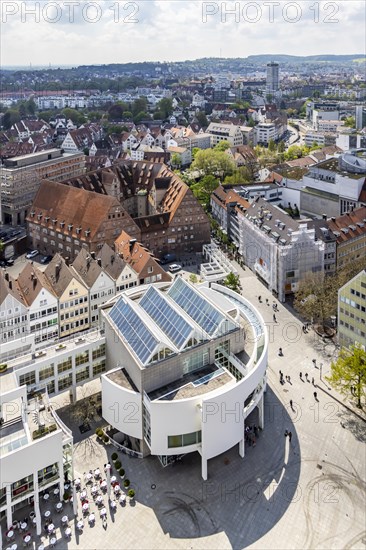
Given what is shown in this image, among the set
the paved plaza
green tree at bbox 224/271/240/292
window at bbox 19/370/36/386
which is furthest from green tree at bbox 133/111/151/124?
the paved plaza

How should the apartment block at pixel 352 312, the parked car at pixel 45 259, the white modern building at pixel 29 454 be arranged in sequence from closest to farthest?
1. the white modern building at pixel 29 454
2. the apartment block at pixel 352 312
3. the parked car at pixel 45 259

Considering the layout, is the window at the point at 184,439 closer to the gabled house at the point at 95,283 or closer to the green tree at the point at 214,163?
the gabled house at the point at 95,283

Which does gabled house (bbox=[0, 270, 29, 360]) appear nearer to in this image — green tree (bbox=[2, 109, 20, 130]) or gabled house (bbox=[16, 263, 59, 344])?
gabled house (bbox=[16, 263, 59, 344])

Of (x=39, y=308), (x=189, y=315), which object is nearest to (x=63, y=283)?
(x=39, y=308)

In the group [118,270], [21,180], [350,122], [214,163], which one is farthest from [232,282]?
[350,122]

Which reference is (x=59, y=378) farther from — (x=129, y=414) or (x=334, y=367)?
(x=334, y=367)

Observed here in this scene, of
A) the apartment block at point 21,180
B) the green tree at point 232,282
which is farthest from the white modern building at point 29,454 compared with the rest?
the apartment block at point 21,180

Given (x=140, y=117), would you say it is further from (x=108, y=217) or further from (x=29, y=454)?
(x=29, y=454)
